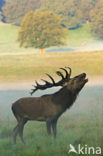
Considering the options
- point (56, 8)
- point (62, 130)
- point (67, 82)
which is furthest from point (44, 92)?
point (56, 8)

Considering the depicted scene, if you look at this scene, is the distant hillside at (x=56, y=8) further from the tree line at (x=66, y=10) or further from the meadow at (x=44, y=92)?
the meadow at (x=44, y=92)

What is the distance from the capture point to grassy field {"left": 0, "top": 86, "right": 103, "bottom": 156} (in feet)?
15.6

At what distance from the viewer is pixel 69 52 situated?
497cm

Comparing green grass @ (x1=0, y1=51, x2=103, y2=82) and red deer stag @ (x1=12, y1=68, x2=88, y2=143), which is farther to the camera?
green grass @ (x1=0, y1=51, x2=103, y2=82)

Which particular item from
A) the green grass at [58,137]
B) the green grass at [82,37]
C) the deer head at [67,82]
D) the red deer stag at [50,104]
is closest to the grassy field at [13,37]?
the green grass at [82,37]

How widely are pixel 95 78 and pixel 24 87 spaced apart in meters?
0.83

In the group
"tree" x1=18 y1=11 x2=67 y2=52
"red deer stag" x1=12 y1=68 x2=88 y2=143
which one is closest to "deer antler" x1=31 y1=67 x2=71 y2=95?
"red deer stag" x1=12 y1=68 x2=88 y2=143

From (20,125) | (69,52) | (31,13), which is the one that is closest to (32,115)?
(20,125)

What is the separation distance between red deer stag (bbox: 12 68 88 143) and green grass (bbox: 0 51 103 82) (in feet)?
0.60

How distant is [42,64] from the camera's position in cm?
490

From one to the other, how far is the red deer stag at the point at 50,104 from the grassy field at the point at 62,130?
0.09m

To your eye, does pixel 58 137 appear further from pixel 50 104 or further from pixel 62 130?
pixel 50 104

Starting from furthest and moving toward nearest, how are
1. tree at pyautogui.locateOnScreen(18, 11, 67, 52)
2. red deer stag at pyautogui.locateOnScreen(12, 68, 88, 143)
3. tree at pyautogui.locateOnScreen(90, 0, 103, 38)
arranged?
tree at pyautogui.locateOnScreen(90, 0, 103, 38)
tree at pyautogui.locateOnScreen(18, 11, 67, 52)
red deer stag at pyautogui.locateOnScreen(12, 68, 88, 143)

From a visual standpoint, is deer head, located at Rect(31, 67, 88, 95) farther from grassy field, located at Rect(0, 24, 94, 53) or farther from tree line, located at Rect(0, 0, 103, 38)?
tree line, located at Rect(0, 0, 103, 38)
